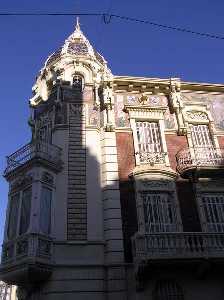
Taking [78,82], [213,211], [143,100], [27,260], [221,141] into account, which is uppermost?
[78,82]

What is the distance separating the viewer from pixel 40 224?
15914 millimetres

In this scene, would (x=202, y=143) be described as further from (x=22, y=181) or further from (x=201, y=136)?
(x=22, y=181)

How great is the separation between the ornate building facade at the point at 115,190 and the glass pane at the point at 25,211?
0.06m

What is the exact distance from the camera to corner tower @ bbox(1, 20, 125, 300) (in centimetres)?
1513

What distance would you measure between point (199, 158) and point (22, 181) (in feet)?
30.3

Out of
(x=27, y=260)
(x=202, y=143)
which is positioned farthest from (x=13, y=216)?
(x=202, y=143)

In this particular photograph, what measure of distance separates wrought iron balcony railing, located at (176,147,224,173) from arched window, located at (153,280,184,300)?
5.76 metres

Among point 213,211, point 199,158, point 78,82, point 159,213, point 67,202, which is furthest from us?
point 78,82

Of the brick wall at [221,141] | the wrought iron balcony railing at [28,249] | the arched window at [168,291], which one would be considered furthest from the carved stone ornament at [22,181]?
the brick wall at [221,141]

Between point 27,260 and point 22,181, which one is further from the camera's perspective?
point 22,181

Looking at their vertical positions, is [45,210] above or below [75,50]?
below

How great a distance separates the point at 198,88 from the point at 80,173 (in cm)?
1018

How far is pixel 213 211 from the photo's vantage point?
18.1 m

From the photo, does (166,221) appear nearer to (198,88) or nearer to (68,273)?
(68,273)
